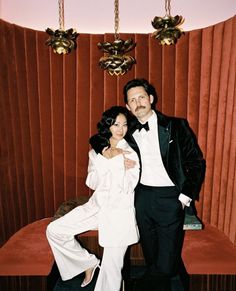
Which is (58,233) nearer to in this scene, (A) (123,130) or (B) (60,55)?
(A) (123,130)

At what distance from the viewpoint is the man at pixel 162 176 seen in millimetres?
2186

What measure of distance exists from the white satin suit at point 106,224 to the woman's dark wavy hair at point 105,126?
92 millimetres

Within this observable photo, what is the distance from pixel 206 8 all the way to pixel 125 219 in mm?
2064

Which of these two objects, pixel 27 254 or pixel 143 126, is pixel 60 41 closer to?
pixel 143 126

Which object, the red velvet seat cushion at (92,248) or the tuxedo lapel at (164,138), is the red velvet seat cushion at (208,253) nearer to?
the red velvet seat cushion at (92,248)

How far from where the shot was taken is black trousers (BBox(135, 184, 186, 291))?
220 centimetres

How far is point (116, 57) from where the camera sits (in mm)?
2504

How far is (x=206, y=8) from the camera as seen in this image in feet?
9.23

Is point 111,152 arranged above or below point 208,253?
above

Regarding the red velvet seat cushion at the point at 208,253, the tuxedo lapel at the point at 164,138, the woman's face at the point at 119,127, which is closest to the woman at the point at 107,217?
the woman's face at the point at 119,127

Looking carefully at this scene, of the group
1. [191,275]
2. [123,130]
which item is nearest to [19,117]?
[123,130]

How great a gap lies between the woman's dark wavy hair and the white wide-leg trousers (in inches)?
18.3

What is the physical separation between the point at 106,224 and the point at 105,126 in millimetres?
709

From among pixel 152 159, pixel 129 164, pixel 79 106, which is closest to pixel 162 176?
pixel 152 159
